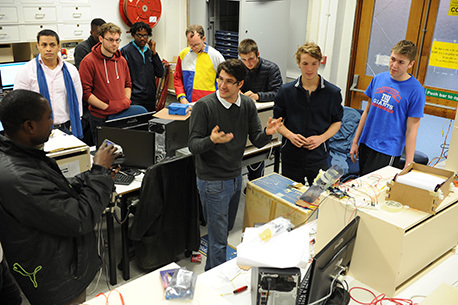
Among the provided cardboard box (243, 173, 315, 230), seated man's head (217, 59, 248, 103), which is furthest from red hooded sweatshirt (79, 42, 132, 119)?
seated man's head (217, 59, 248, 103)

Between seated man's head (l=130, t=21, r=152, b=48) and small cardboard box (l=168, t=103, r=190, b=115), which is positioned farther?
seated man's head (l=130, t=21, r=152, b=48)

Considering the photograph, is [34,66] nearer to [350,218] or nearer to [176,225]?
[176,225]

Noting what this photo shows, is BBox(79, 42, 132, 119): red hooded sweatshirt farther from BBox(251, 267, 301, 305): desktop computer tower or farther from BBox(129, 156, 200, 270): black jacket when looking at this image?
BBox(251, 267, 301, 305): desktop computer tower

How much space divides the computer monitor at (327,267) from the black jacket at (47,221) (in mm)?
900

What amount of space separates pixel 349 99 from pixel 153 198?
3071 mm

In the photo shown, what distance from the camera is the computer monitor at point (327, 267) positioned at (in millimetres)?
1439

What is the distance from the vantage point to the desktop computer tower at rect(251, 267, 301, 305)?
1.45 metres

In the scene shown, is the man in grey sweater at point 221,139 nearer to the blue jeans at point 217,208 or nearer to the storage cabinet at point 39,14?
the blue jeans at point 217,208

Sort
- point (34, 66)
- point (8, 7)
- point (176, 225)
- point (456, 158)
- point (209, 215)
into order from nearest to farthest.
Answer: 1. point (456, 158)
2. point (209, 215)
3. point (176, 225)
4. point (34, 66)
5. point (8, 7)

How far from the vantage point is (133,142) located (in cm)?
292

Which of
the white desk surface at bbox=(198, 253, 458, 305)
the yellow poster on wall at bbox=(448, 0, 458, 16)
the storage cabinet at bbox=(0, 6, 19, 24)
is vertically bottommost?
the white desk surface at bbox=(198, 253, 458, 305)

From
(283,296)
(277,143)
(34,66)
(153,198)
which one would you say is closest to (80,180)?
(153,198)

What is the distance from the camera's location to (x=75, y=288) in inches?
70.5

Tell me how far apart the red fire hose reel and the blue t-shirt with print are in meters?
3.61
